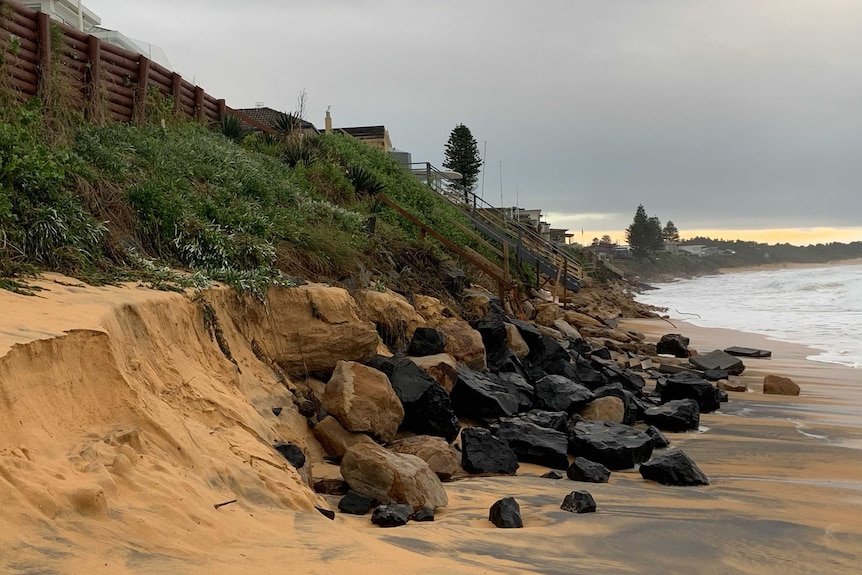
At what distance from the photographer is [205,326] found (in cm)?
668

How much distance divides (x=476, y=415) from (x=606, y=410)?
1765 millimetres

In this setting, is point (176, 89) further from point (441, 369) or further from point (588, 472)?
point (588, 472)

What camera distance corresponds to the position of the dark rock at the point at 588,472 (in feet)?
21.9

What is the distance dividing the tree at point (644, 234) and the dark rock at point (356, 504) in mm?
105700

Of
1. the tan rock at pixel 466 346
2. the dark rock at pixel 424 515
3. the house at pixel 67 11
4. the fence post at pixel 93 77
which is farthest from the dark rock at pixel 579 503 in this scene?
the house at pixel 67 11

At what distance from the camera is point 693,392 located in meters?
10.7

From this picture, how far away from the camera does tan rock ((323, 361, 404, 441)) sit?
670cm

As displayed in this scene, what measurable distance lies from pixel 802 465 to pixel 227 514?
19.8 feet

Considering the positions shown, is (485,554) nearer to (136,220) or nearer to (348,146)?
(136,220)

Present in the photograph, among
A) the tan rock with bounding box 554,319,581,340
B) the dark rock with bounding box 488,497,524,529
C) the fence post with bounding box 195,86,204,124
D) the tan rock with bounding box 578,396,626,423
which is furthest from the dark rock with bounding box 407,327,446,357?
the fence post with bounding box 195,86,204,124

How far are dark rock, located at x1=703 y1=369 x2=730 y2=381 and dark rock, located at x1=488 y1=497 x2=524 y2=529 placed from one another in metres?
9.26

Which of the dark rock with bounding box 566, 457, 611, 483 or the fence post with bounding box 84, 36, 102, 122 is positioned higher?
the fence post with bounding box 84, 36, 102, 122

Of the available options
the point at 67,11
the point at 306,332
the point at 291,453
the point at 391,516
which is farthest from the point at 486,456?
the point at 67,11

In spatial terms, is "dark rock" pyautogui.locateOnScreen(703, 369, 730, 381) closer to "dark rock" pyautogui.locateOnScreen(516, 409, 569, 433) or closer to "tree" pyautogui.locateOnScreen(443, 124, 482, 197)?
"dark rock" pyautogui.locateOnScreen(516, 409, 569, 433)
